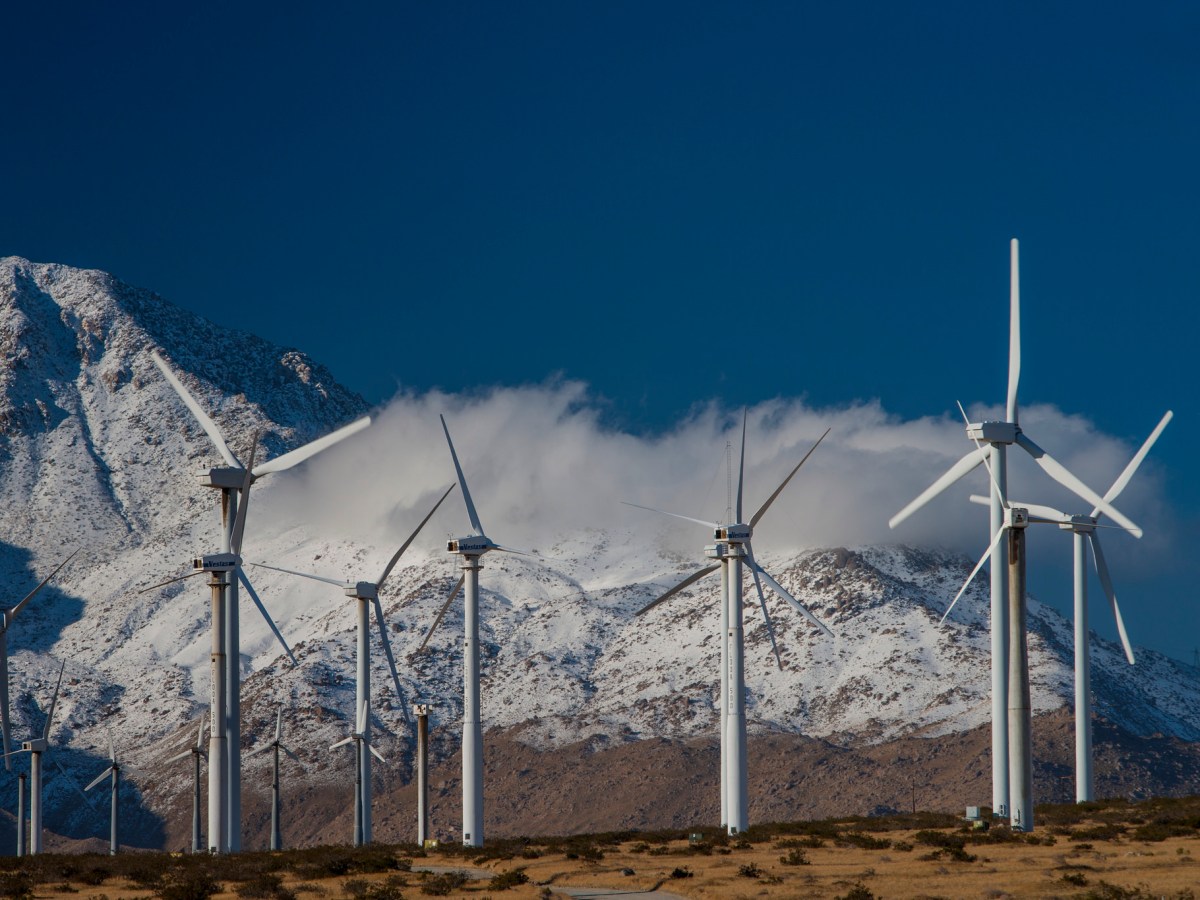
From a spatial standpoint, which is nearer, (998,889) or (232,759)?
(998,889)

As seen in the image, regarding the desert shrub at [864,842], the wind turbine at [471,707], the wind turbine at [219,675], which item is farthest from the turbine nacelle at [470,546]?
the desert shrub at [864,842]

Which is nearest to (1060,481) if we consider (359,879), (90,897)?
(359,879)

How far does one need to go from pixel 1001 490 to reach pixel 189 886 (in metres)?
37.5

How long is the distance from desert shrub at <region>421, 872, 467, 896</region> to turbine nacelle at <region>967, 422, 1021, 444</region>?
2958 cm

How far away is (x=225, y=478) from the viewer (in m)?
79.7

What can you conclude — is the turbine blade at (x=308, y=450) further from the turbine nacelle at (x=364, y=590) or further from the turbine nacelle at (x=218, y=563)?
the turbine nacelle at (x=364, y=590)

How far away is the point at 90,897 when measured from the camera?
2302 inches

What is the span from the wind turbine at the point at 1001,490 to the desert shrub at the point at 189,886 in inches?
1275

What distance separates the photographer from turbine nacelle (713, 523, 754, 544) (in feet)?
295

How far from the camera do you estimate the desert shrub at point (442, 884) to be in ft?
191

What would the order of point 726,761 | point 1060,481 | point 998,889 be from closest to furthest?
point 998,889 → point 1060,481 → point 726,761

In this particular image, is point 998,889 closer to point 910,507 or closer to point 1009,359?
point 910,507

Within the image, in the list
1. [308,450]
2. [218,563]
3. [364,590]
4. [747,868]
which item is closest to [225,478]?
[218,563]

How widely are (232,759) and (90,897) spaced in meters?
17.0
